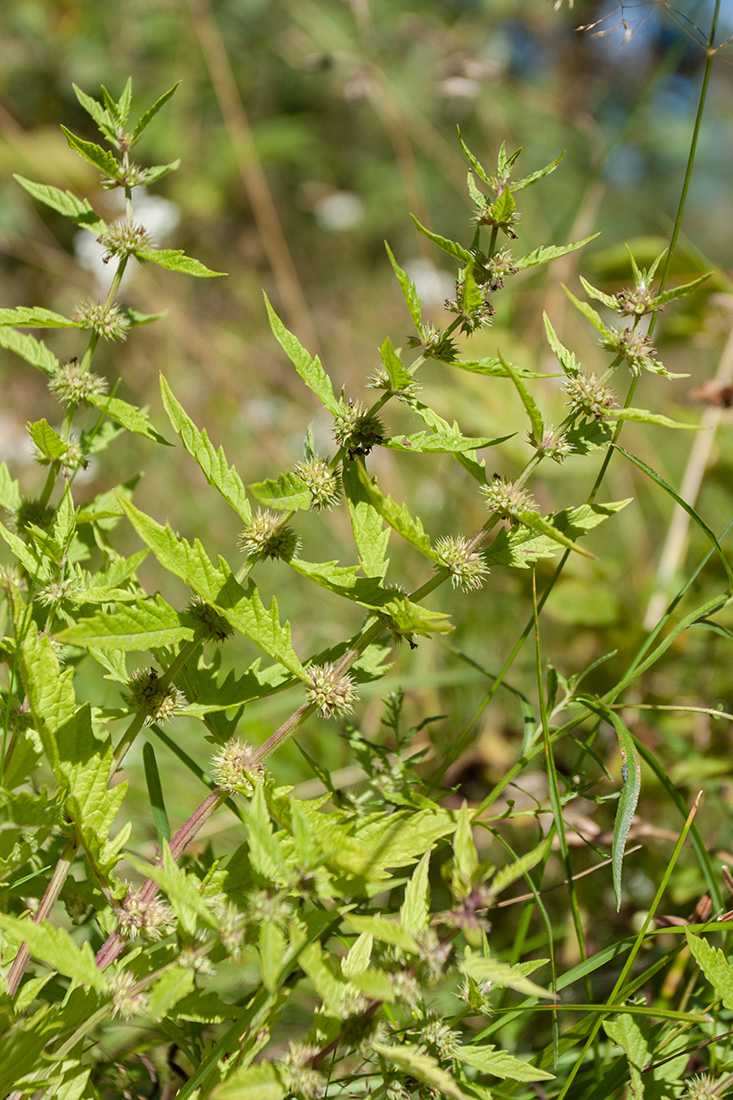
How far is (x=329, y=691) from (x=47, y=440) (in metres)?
0.45

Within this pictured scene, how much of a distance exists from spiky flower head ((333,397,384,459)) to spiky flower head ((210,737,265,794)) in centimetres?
33

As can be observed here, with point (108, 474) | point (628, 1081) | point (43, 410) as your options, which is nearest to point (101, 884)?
point (628, 1081)

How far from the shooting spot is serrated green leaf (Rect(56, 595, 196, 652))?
2.38 feet

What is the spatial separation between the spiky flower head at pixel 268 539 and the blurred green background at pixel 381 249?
600mm

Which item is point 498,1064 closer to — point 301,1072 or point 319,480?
point 301,1072

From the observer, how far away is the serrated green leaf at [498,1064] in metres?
0.77

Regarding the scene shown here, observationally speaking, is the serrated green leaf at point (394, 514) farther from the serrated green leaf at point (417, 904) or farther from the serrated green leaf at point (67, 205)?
the serrated green leaf at point (67, 205)

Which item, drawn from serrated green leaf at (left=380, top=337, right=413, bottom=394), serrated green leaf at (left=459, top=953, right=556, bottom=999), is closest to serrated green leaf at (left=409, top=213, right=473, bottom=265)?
serrated green leaf at (left=380, top=337, right=413, bottom=394)

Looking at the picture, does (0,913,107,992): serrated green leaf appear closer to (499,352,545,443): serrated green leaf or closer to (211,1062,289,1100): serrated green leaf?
(211,1062,289,1100): serrated green leaf

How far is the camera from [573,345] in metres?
3.67

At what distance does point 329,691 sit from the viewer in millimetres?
867

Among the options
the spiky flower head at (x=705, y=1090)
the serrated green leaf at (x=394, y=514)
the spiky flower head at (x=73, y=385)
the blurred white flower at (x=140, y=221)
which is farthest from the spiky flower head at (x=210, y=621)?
the blurred white flower at (x=140, y=221)

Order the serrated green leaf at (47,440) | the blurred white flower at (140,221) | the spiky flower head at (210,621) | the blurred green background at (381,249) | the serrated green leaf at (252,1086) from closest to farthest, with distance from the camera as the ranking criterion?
1. the serrated green leaf at (252,1086)
2. the spiky flower head at (210,621)
3. the serrated green leaf at (47,440)
4. the blurred green background at (381,249)
5. the blurred white flower at (140,221)

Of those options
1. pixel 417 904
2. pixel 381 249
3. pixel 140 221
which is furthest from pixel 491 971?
pixel 381 249
